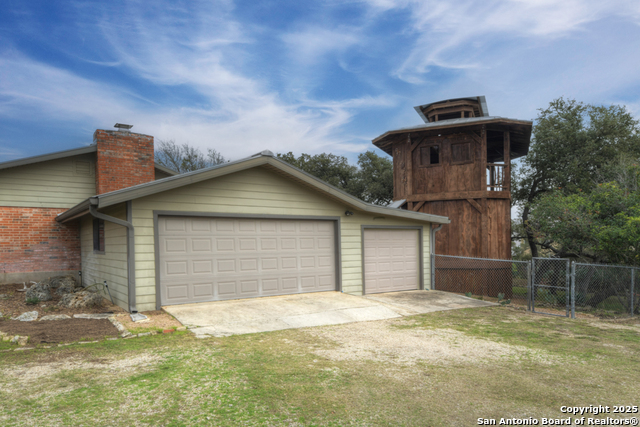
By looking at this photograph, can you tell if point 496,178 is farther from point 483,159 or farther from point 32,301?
point 32,301

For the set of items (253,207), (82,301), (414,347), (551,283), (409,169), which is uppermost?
(409,169)

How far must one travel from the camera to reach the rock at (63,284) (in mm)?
10953

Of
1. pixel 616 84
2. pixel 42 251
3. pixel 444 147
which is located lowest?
pixel 42 251

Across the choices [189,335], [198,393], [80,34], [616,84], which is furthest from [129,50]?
[616,84]

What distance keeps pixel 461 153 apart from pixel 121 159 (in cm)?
1232

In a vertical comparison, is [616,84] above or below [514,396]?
above

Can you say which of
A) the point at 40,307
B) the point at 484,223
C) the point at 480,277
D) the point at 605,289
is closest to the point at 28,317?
the point at 40,307

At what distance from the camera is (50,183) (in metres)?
12.7

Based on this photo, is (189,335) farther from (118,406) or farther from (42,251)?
(42,251)

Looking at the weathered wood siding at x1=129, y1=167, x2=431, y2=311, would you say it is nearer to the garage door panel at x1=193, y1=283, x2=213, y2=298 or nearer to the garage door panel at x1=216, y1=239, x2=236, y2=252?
the garage door panel at x1=216, y1=239, x2=236, y2=252

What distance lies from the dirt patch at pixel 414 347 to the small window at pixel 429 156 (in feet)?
33.5

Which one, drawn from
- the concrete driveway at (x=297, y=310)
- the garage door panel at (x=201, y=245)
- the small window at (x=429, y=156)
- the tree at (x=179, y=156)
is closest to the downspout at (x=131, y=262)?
the concrete driveway at (x=297, y=310)

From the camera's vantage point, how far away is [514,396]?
4.18 meters

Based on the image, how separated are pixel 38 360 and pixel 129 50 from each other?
28.1m
